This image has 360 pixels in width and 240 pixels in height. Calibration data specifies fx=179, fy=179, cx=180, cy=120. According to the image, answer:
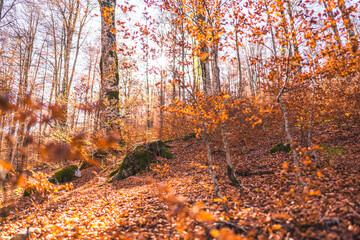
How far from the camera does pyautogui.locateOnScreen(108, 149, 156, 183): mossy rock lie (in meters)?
5.80

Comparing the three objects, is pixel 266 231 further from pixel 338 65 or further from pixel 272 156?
pixel 272 156

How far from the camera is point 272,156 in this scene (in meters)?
4.58

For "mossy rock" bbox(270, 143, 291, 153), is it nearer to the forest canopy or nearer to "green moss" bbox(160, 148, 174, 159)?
the forest canopy

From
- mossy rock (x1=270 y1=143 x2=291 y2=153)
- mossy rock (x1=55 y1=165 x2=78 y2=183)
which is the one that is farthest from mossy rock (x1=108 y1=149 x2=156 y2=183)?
mossy rock (x1=270 y1=143 x2=291 y2=153)

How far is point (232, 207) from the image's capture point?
2.61m

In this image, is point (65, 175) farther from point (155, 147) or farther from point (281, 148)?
point (281, 148)

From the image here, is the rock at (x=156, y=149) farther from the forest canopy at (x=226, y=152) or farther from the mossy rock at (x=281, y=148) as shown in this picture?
the mossy rock at (x=281, y=148)

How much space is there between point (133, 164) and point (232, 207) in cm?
405

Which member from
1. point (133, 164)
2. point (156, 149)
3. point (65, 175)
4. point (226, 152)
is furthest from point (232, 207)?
point (65, 175)

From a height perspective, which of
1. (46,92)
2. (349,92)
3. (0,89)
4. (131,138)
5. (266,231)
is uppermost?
(46,92)

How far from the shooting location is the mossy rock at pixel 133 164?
580 centimetres

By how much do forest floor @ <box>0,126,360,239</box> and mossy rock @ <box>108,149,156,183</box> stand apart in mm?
724

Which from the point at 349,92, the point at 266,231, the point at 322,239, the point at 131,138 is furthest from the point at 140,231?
the point at 349,92

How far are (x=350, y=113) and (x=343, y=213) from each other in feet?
11.9
